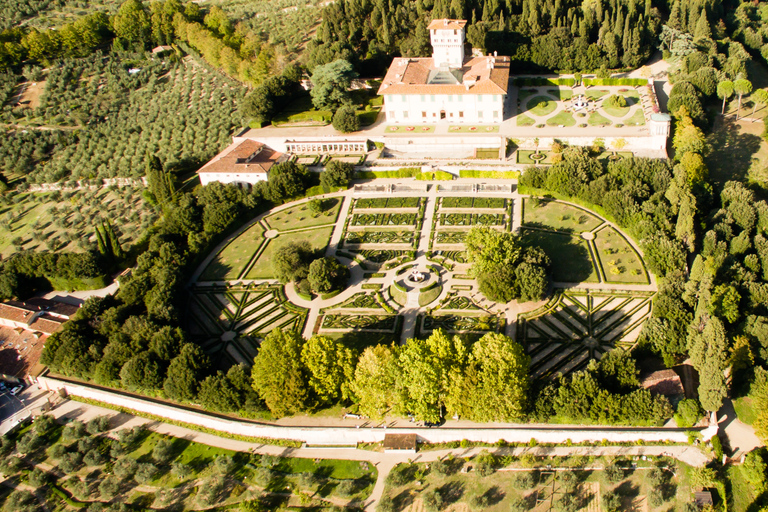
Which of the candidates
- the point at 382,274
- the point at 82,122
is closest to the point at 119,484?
the point at 382,274

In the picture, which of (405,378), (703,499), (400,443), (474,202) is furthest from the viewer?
(474,202)

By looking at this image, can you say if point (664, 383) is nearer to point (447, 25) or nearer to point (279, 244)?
point (279, 244)

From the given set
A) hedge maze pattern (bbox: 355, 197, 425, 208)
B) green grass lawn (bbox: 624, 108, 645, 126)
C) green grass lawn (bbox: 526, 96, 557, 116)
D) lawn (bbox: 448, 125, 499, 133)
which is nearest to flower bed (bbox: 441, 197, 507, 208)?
hedge maze pattern (bbox: 355, 197, 425, 208)

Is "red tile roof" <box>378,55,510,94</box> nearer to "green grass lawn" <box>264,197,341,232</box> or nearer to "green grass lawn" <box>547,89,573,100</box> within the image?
"green grass lawn" <box>547,89,573,100</box>

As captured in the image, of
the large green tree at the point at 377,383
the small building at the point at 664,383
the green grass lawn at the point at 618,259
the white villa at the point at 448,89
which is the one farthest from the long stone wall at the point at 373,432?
the white villa at the point at 448,89

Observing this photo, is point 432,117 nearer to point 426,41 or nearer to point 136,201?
point 426,41

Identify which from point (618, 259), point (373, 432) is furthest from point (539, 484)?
point (618, 259)
